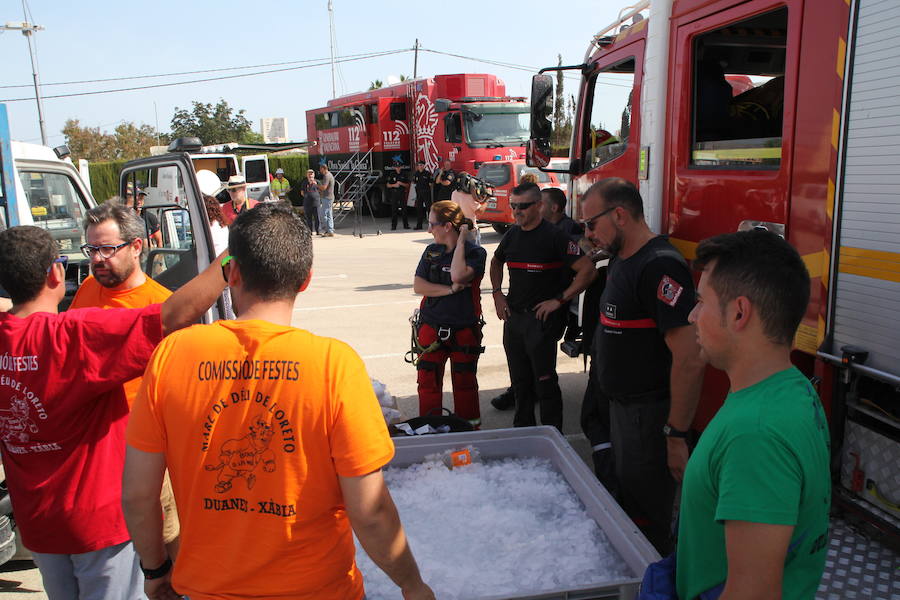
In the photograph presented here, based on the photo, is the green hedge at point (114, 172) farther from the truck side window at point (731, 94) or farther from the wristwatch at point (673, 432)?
the wristwatch at point (673, 432)

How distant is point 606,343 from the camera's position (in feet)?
9.93

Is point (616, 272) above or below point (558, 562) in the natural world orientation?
above

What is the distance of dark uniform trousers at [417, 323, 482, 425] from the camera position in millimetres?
4594

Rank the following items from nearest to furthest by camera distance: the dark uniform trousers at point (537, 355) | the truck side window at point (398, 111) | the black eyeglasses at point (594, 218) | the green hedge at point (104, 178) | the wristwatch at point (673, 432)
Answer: the wristwatch at point (673, 432)
the black eyeglasses at point (594, 218)
the dark uniform trousers at point (537, 355)
the truck side window at point (398, 111)
the green hedge at point (104, 178)

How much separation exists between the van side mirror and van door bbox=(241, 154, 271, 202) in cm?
1642

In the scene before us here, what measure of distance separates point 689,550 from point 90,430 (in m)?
1.80

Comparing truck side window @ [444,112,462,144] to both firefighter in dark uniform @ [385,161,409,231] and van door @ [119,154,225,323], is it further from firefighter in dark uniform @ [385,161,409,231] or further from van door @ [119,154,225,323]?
van door @ [119,154,225,323]

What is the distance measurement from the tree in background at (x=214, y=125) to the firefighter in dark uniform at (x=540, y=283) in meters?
40.3

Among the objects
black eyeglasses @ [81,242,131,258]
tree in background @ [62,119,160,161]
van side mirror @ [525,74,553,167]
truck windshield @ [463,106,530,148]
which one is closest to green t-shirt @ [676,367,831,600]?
black eyeglasses @ [81,242,131,258]

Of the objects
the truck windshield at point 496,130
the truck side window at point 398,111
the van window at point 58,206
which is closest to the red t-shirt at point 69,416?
the van window at point 58,206

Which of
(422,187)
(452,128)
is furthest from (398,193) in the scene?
(452,128)

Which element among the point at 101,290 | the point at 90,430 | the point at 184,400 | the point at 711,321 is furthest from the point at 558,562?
the point at 101,290

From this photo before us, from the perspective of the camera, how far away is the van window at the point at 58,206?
6020mm

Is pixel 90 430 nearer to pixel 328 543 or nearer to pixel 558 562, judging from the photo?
pixel 328 543
